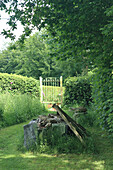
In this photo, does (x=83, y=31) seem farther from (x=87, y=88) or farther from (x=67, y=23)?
(x=87, y=88)

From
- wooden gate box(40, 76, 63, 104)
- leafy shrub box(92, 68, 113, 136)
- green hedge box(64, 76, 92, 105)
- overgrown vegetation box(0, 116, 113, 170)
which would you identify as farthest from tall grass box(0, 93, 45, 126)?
leafy shrub box(92, 68, 113, 136)

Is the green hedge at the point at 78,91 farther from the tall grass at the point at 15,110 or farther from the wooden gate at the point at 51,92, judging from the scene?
the tall grass at the point at 15,110

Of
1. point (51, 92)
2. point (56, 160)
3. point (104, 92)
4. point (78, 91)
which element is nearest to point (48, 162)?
point (56, 160)

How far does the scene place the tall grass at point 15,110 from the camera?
23.5 feet

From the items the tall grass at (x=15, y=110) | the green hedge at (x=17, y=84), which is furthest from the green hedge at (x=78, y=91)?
the tall grass at (x=15, y=110)

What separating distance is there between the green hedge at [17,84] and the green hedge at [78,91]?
83.9 inches

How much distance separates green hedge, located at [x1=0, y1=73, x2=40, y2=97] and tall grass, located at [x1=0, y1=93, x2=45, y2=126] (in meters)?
2.03

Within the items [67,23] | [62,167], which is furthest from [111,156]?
[67,23]

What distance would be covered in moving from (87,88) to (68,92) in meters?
1.16

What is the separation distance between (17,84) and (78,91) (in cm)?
369

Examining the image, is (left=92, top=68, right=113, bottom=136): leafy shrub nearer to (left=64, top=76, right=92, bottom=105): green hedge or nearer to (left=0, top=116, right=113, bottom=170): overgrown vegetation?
(left=0, top=116, right=113, bottom=170): overgrown vegetation

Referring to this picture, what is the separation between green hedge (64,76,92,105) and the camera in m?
10.6

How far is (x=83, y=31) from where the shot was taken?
4316mm

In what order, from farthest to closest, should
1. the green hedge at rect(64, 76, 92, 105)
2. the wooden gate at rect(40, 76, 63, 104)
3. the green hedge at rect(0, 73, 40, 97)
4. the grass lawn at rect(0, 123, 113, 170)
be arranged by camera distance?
the wooden gate at rect(40, 76, 63, 104) < the green hedge at rect(64, 76, 92, 105) < the green hedge at rect(0, 73, 40, 97) < the grass lawn at rect(0, 123, 113, 170)
